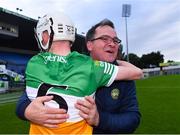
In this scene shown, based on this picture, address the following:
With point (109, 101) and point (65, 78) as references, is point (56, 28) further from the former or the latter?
point (109, 101)

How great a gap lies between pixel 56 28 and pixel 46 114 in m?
0.51

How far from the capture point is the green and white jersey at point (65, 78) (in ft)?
8.19

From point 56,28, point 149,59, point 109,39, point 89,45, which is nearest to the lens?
point 56,28

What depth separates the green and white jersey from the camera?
2.50 m

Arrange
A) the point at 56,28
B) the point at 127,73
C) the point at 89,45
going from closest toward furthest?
the point at 56,28 → the point at 127,73 → the point at 89,45

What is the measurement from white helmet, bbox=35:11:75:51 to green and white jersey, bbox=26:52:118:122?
0.34ft

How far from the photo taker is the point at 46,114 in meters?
2.51

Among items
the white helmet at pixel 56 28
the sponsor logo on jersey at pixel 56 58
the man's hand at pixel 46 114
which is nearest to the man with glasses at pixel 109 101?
the man's hand at pixel 46 114

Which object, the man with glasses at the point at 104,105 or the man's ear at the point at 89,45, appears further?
the man's ear at the point at 89,45

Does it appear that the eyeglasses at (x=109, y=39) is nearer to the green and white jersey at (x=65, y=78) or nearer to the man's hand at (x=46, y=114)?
the green and white jersey at (x=65, y=78)

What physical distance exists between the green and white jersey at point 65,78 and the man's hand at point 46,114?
0.04 m

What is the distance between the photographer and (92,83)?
2539 millimetres

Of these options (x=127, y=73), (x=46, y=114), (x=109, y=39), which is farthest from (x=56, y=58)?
(x=109, y=39)

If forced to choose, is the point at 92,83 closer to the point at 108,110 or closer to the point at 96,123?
the point at 96,123
